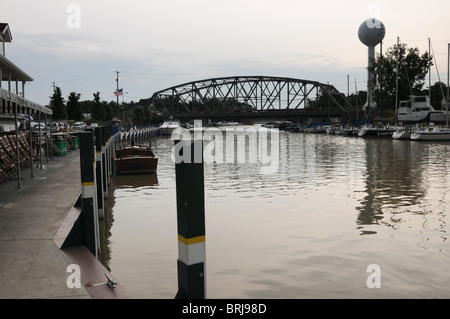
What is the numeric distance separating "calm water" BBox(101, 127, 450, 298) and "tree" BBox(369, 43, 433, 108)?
72.3 metres

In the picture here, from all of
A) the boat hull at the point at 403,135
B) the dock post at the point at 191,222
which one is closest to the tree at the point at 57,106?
the boat hull at the point at 403,135

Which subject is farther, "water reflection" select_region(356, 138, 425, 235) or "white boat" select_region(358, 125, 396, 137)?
"white boat" select_region(358, 125, 396, 137)

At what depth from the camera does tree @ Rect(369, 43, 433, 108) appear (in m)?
85.6

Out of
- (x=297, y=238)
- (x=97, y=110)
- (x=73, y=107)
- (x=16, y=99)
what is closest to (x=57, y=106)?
(x=73, y=107)

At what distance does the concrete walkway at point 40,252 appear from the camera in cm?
552

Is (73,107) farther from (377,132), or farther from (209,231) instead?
(209,231)

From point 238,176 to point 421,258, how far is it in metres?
13.2

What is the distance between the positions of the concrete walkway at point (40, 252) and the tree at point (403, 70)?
84.1 meters

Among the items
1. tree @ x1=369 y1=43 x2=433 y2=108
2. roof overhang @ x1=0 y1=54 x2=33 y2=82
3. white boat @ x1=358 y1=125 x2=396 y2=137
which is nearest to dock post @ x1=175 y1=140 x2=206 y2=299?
roof overhang @ x1=0 y1=54 x2=33 y2=82

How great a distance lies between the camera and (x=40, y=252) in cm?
676

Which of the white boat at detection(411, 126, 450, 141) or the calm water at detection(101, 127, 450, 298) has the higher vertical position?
the white boat at detection(411, 126, 450, 141)

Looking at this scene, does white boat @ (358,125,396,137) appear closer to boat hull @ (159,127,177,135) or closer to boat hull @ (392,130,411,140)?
boat hull @ (392,130,411,140)
